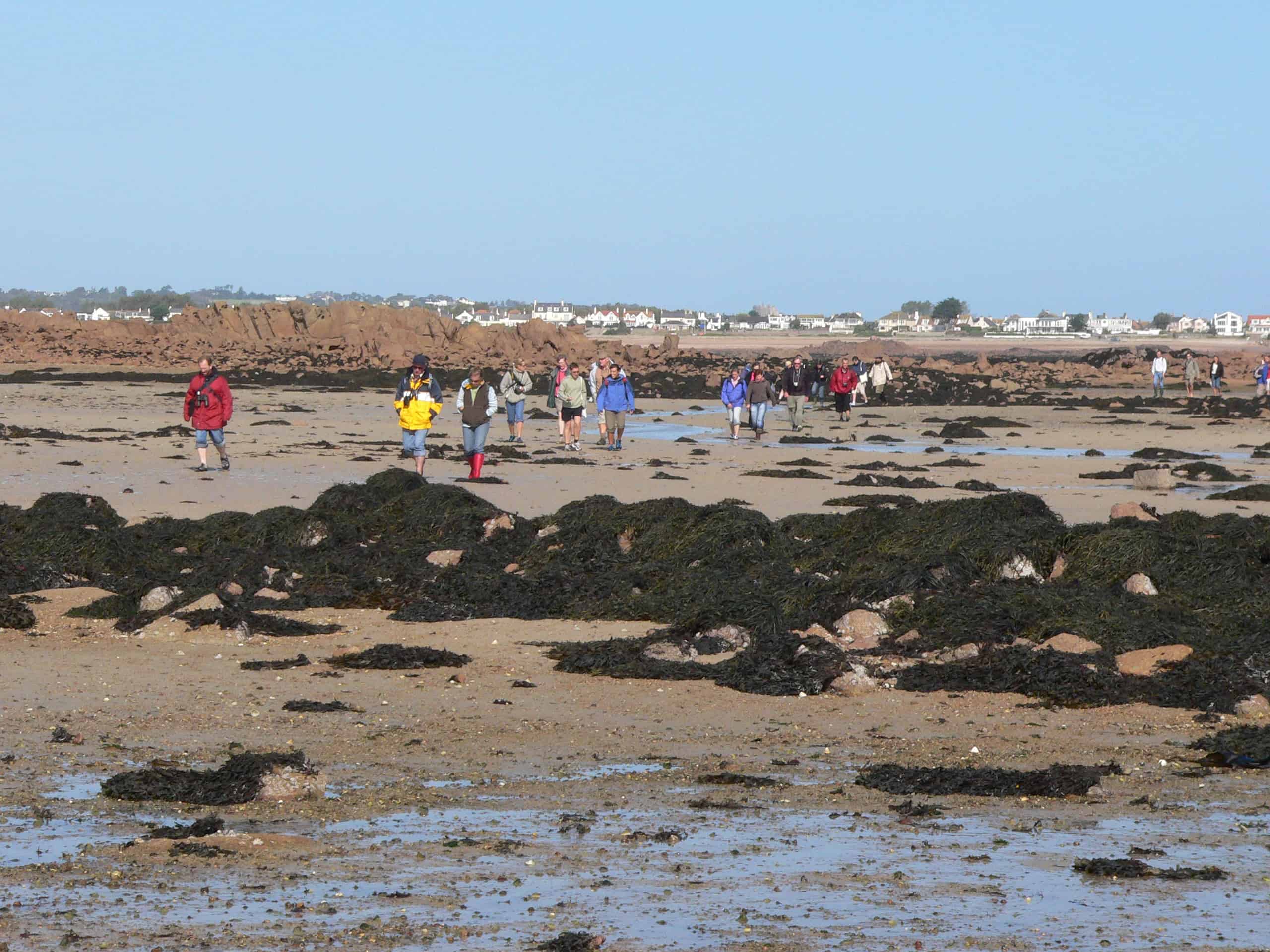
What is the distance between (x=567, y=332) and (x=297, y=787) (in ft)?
250

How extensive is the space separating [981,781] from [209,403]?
15.2 meters

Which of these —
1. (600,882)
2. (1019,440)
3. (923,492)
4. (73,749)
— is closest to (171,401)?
(1019,440)

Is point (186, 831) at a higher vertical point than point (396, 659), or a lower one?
higher

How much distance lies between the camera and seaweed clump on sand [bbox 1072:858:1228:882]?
18.2 ft

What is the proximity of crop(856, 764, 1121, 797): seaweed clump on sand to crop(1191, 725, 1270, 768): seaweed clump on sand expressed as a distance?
2.29ft

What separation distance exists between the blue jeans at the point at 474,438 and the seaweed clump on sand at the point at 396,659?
10.3m

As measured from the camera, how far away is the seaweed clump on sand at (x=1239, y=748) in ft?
24.2

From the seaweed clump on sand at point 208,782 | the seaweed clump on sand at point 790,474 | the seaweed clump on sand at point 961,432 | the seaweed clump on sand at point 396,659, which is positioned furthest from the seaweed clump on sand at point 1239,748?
the seaweed clump on sand at point 961,432

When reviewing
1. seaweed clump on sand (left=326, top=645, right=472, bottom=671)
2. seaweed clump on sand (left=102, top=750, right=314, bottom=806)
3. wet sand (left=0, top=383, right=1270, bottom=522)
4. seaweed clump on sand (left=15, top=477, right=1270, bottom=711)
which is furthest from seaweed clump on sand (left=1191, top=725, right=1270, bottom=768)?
wet sand (left=0, top=383, right=1270, bottom=522)

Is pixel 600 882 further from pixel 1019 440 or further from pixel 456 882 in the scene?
pixel 1019 440

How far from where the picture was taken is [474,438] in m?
20.5

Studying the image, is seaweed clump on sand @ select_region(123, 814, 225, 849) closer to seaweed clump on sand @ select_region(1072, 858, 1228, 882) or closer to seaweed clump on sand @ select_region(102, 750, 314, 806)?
seaweed clump on sand @ select_region(102, 750, 314, 806)

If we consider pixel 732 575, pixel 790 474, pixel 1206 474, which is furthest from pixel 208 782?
pixel 1206 474

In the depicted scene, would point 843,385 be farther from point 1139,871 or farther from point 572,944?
point 572,944
